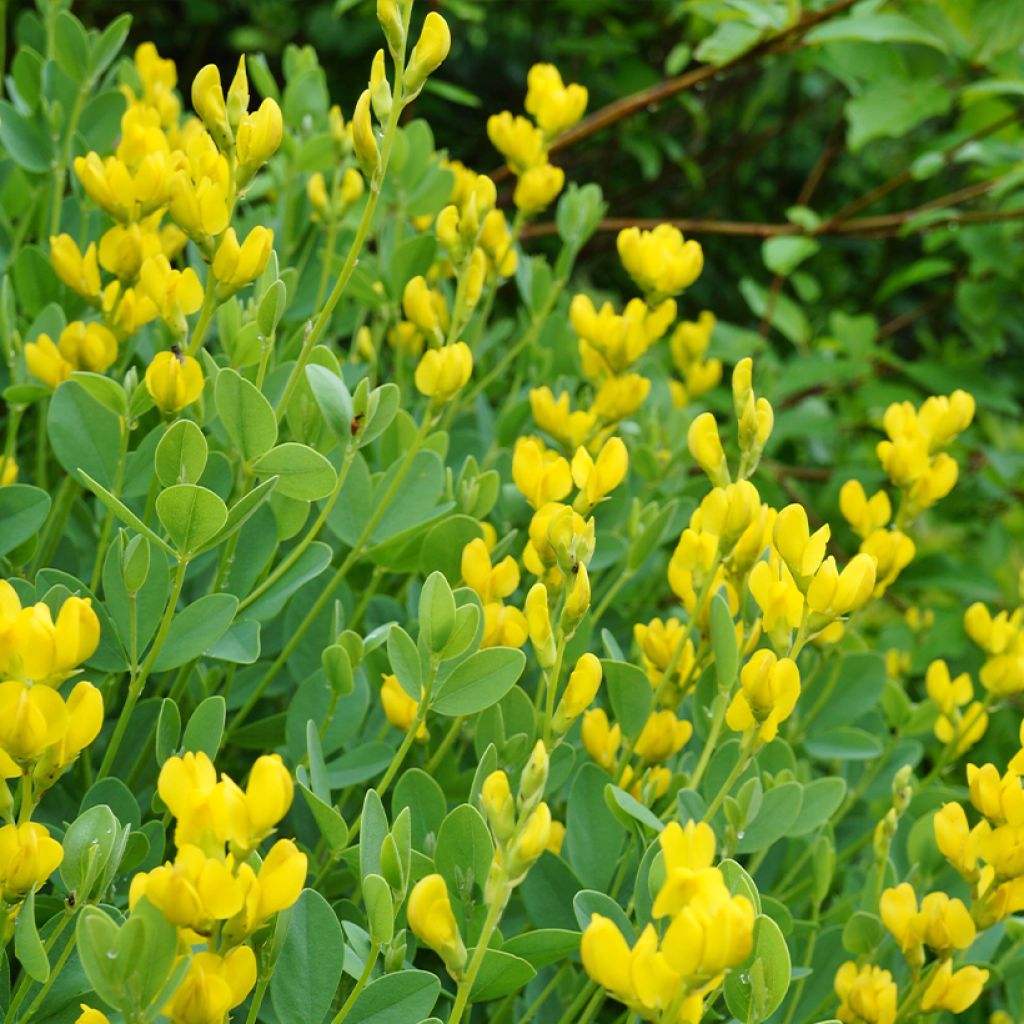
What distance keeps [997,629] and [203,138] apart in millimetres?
708

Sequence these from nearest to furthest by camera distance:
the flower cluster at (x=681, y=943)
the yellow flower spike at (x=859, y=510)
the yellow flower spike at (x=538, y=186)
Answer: the flower cluster at (x=681, y=943) < the yellow flower spike at (x=859, y=510) < the yellow flower spike at (x=538, y=186)

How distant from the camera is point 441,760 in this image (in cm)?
85

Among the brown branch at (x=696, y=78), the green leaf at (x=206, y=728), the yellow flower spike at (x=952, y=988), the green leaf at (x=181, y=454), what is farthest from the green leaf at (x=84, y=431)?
the brown branch at (x=696, y=78)

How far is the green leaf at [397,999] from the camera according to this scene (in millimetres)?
624

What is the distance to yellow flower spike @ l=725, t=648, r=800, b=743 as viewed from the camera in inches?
26.8

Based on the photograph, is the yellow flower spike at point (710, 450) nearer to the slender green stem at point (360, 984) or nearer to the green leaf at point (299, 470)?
the green leaf at point (299, 470)

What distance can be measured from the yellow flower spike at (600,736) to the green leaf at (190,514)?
29 cm

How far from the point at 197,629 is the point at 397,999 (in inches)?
9.0

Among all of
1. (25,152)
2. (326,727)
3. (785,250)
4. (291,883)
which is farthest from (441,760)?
(785,250)

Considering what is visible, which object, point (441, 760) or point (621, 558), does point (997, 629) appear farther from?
point (441, 760)

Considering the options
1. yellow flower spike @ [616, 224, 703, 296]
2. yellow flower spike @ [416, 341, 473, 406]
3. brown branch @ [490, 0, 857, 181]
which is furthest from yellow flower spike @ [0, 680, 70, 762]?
brown branch @ [490, 0, 857, 181]

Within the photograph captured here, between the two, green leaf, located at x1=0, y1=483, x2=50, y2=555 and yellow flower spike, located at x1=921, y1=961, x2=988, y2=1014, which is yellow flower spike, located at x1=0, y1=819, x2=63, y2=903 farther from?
yellow flower spike, located at x1=921, y1=961, x2=988, y2=1014

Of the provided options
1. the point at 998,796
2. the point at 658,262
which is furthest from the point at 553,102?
the point at 998,796

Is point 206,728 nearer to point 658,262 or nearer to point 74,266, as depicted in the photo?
point 74,266
